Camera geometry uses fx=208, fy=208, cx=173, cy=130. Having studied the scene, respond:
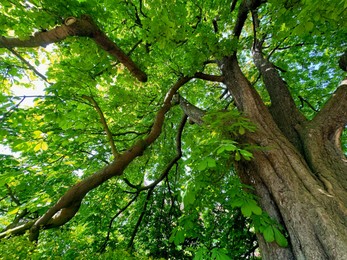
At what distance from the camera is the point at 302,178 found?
7.70ft

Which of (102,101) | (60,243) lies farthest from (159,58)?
(60,243)

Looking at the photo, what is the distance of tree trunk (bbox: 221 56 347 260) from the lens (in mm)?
1895

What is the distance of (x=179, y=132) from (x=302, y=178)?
298 cm

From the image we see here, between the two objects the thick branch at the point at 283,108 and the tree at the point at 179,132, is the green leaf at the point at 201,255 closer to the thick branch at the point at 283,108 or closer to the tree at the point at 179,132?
the tree at the point at 179,132

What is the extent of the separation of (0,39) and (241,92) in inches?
136

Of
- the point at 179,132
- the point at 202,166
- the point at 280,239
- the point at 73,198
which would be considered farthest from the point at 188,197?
the point at 179,132

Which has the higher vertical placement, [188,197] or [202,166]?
[202,166]

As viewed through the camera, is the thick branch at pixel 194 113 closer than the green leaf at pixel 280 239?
No

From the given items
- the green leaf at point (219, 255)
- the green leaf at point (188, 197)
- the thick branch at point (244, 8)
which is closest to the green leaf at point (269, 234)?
the green leaf at point (219, 255)

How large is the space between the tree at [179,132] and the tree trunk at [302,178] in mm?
13

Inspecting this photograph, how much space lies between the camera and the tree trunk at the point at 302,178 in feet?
6.22

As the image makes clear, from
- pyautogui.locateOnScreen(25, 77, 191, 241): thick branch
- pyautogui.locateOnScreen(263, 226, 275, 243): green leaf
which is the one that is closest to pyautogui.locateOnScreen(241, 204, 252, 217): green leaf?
pyautogui.locateOnScreen(263, 226, 275, 243): green leaf

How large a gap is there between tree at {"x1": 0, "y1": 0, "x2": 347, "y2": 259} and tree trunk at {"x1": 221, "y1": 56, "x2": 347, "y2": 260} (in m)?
0.01

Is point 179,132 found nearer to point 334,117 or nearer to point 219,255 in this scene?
point 334,117
